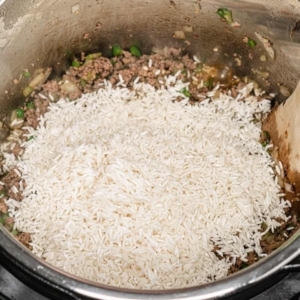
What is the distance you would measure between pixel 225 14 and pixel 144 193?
38.0 inches

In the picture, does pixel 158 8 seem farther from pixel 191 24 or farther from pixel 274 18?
pixel 274 18

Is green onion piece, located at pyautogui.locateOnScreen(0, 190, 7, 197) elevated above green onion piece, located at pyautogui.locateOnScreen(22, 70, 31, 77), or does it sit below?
below

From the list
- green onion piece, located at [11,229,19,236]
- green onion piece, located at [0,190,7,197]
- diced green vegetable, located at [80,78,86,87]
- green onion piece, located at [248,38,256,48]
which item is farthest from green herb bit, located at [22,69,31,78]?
green onion piece, located at [248,38,256,48]

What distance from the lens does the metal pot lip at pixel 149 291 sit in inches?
50.8

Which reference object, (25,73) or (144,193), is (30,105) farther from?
(144,193)

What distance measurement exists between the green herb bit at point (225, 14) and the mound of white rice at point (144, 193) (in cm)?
46

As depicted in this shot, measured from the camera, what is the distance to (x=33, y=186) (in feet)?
6.49

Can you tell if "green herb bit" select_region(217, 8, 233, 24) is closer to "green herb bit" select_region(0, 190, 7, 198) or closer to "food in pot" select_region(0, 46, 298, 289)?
"food in pot" select_region(0, 46, 298, 289)

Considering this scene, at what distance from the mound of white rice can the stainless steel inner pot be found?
0.92 ft

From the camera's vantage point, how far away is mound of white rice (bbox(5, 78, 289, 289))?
1.81 metres

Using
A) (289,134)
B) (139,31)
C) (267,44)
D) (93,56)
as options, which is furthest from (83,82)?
(289,134)

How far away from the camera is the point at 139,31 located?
7.82 feet

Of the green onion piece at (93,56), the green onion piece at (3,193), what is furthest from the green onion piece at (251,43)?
the green onion piece at (3,193)

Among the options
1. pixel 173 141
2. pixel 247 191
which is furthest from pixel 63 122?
pixel 247 191
